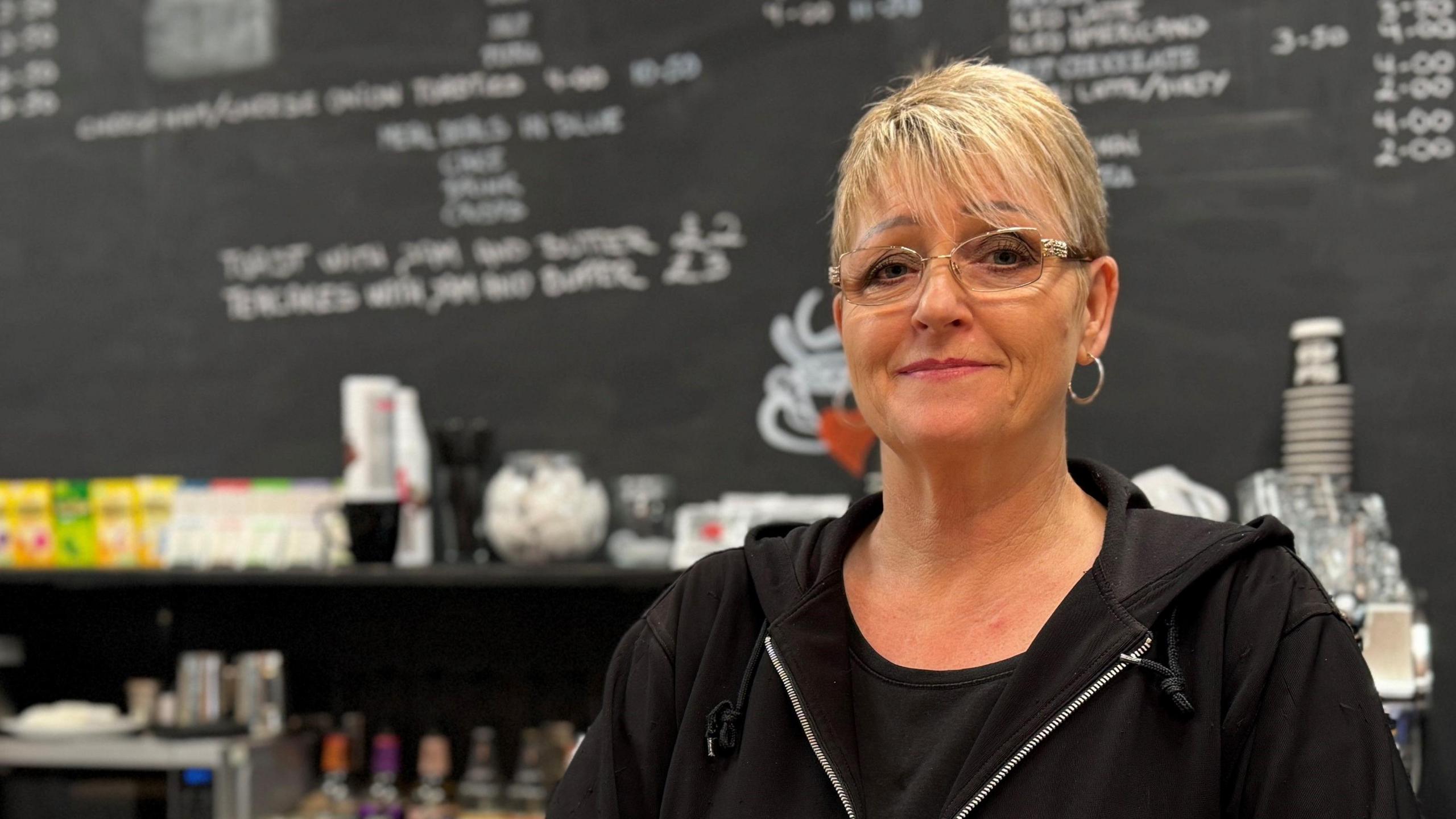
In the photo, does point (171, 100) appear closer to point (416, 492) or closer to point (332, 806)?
point (416, 492)

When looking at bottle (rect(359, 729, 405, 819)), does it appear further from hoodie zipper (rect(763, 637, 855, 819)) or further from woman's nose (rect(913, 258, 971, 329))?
woman's nose (rect(913, 258, 971, 329))

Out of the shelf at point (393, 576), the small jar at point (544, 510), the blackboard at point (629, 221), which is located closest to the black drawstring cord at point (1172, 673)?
the shelf at point (393, 576)

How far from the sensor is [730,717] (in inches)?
54.6

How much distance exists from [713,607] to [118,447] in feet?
8.31

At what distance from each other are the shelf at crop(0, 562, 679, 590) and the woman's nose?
4.37 ft

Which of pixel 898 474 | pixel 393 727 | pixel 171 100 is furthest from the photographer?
pixel 171 100

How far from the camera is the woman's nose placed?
134 centimetres

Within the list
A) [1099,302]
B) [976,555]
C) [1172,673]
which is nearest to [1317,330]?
[1099,302]

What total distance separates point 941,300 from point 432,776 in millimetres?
2014

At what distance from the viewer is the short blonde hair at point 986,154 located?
137 cm

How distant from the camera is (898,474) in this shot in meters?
1.46

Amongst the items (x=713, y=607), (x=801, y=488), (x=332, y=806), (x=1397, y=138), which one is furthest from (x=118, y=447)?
(x=1397, y=138)

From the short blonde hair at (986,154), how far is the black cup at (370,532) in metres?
1.73

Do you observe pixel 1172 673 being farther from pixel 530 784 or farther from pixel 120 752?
pixel 120 752
